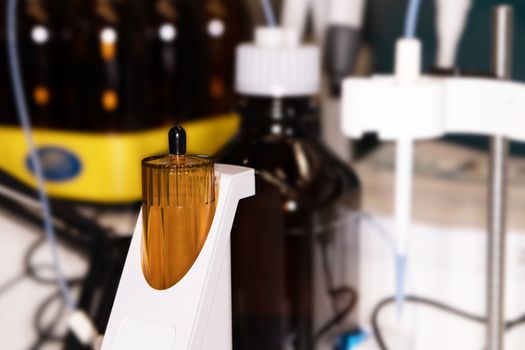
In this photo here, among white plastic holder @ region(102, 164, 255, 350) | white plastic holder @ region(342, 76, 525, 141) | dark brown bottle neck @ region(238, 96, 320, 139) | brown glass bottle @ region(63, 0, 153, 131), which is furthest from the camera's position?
brown glass bottle @ region(63, 0, 153, 131)

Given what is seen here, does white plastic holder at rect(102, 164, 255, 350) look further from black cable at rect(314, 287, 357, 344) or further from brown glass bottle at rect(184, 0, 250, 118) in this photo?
brown glass bottle at rect(184, 0, 250, 118)

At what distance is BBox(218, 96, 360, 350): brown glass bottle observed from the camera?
0.48m

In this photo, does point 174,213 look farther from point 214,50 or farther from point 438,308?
point 214,50

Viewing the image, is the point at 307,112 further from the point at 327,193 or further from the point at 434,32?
the point at 434,32

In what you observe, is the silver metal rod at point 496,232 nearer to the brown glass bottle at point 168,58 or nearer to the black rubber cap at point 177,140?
the black rubber cap at point 177,140

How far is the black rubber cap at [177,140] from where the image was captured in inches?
10.8

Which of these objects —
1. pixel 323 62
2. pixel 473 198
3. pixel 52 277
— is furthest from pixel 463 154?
pixel 52 277

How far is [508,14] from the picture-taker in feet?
1.33

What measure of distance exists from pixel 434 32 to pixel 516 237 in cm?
22

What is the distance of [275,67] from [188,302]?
0.79ft

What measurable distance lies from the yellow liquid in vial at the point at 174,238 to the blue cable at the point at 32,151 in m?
0.28

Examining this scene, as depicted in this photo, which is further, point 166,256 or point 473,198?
point 473,198

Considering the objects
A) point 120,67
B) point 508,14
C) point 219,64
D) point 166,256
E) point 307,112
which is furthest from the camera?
point 219,64

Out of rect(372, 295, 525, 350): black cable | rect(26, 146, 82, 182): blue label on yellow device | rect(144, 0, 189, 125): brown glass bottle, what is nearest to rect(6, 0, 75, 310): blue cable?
rect(26, 146, 82, 182): blue label on yellow device
